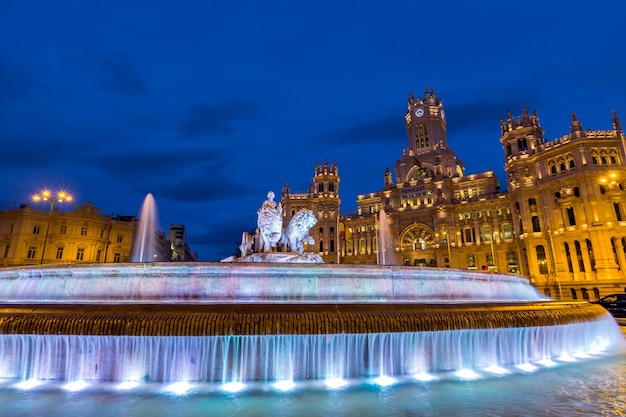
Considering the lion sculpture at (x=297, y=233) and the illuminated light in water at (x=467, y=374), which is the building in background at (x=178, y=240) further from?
the illuminated light in water at (x=467, y=374)

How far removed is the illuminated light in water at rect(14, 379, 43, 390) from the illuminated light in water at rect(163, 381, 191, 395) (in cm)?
274

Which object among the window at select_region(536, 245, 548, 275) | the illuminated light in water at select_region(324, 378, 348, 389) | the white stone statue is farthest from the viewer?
the window at select_region(536, 245, 548, 275)

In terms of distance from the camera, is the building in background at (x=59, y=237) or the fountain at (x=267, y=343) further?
the building in background at (x=59, y=237)

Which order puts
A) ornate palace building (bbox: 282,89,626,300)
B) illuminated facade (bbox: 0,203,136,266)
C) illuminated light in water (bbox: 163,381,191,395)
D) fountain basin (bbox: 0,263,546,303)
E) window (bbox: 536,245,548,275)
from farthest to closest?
illuminated facade (bbox: 0,203,136,266)
window (bbox: 536,245,548,275)
ornate palace building (bbox: 282,89,626,300)
fountain basin (bbox: 0,263,546,303)
illuminated light in water (bbox: 163,381,191,395)

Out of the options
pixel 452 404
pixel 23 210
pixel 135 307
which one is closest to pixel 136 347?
pixel 135 307

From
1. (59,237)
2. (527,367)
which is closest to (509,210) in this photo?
(527,367)

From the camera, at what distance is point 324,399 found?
642 centimetres

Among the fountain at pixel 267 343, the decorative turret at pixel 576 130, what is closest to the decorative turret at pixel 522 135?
the decorative turret at pixel 576 130

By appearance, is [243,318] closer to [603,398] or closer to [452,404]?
[452,404]

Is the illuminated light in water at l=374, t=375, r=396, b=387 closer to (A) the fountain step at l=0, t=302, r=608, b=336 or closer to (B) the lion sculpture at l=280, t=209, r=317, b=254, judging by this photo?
(A) the fountain step at l=0, t=302, r=608, b=336

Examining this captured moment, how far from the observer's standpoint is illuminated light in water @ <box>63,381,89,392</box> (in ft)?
22.9

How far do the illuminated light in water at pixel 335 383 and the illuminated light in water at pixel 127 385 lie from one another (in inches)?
156

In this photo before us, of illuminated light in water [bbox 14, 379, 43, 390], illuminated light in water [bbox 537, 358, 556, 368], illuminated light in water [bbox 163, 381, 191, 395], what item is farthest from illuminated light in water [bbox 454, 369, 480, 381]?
illuminated light in water [bbox 14, 379, 43, 390]

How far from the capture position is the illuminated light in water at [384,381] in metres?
7.34
